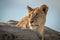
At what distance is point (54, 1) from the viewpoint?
94.0 inches

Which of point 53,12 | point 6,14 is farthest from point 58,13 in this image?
point 6,14

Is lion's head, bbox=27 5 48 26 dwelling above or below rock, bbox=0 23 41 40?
above

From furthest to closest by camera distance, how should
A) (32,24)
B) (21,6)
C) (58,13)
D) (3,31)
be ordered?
(21,6), (58,13), (32,24), (3,31)

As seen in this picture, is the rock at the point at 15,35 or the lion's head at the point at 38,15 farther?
the lion's head at the point at 38,15

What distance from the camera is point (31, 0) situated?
2.47 metres

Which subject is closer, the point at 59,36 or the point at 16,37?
the point at 16,37

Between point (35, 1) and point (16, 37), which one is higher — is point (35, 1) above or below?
above

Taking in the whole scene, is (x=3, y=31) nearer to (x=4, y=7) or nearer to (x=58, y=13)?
(x=58, y=13)

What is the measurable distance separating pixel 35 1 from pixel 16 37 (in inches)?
76.8

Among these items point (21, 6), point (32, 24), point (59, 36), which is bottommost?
point (59, 36)

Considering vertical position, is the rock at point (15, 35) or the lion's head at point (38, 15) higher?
the lion's head at point (38, 15)

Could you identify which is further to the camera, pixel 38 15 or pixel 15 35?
pixel 38 15

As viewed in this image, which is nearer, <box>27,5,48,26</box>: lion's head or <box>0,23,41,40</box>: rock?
<box>0,23,41,40</box>: rock

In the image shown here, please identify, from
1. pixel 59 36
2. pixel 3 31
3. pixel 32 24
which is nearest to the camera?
pixel 3 31
